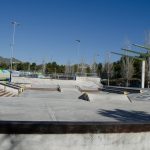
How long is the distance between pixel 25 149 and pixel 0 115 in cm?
810

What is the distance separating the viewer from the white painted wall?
13.3 feet

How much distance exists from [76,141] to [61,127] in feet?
1.11

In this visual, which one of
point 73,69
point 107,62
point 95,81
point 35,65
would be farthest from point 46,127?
point 35,65

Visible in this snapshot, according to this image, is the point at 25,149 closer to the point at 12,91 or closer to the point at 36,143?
the point at 36,143

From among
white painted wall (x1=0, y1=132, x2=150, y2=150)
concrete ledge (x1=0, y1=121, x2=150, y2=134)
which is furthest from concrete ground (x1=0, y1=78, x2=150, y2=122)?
concrete ledge (x1=0, y1=121, x2=150, y2=134)

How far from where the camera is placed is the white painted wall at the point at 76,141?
160 inches

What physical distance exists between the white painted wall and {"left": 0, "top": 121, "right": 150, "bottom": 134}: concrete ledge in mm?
63

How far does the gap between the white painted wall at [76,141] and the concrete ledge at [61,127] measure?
0.06 meters

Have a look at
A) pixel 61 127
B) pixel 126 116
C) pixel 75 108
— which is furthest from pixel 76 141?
pixel 75 108

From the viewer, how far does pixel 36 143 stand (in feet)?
13.6

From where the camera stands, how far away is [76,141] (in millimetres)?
4340

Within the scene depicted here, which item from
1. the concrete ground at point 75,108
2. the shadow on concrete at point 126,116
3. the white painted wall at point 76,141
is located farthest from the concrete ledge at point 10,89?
the white painted wall at point 76,141

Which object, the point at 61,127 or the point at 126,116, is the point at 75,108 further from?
the point at 61,127

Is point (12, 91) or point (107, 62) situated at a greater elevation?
point (107, 62)
